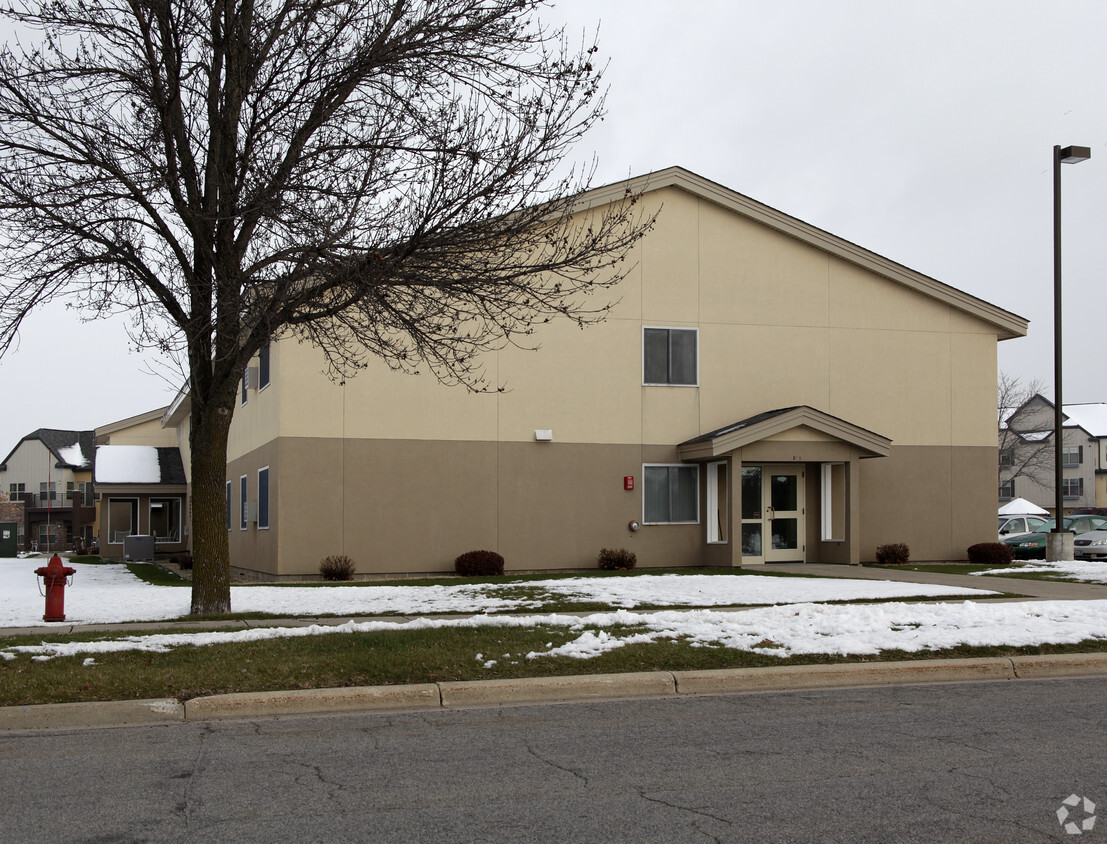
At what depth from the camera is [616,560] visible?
2234 cm

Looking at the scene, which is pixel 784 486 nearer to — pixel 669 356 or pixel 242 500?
pixel 669 356

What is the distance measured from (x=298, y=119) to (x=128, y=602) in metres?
7.60

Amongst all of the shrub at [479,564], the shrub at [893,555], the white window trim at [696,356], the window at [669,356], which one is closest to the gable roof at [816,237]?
the white window trim at [696,356]

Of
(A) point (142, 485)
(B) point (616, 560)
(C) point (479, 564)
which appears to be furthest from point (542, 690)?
(A) point (142, 485)

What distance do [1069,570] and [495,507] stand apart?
1170 cm

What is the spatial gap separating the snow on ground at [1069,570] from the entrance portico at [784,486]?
10.6ft

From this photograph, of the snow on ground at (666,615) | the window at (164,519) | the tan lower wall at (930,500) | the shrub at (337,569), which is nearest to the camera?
the snow on ground at (666,615)

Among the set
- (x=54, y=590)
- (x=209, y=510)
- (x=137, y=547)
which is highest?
(x=209, y=510)

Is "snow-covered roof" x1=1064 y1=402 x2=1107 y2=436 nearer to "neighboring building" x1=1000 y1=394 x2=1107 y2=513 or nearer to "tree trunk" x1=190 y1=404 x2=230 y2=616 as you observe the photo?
"neighboring building" x1=1000 y1=394 x2=1107 y2=513

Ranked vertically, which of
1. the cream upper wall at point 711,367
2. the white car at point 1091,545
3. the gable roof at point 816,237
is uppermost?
the gable roof at point 816,237

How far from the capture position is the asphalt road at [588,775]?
5410 mm

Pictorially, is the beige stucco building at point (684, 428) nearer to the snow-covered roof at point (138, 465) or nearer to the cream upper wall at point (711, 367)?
the cream upper wall at point (711, 367)

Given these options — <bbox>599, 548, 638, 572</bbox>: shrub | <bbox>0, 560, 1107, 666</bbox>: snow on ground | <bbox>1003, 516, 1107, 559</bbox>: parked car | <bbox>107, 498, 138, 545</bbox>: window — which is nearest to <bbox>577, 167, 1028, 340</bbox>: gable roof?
<bbox>599, 548, 638, 572</bbox>: shrub

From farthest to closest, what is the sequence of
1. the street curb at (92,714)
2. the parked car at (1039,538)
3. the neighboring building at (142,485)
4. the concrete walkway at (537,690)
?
the neighboring building at (142,485) < the parked car at (1039,538) < the concrete walkway at (537,690) < the street curb at (92,714)
